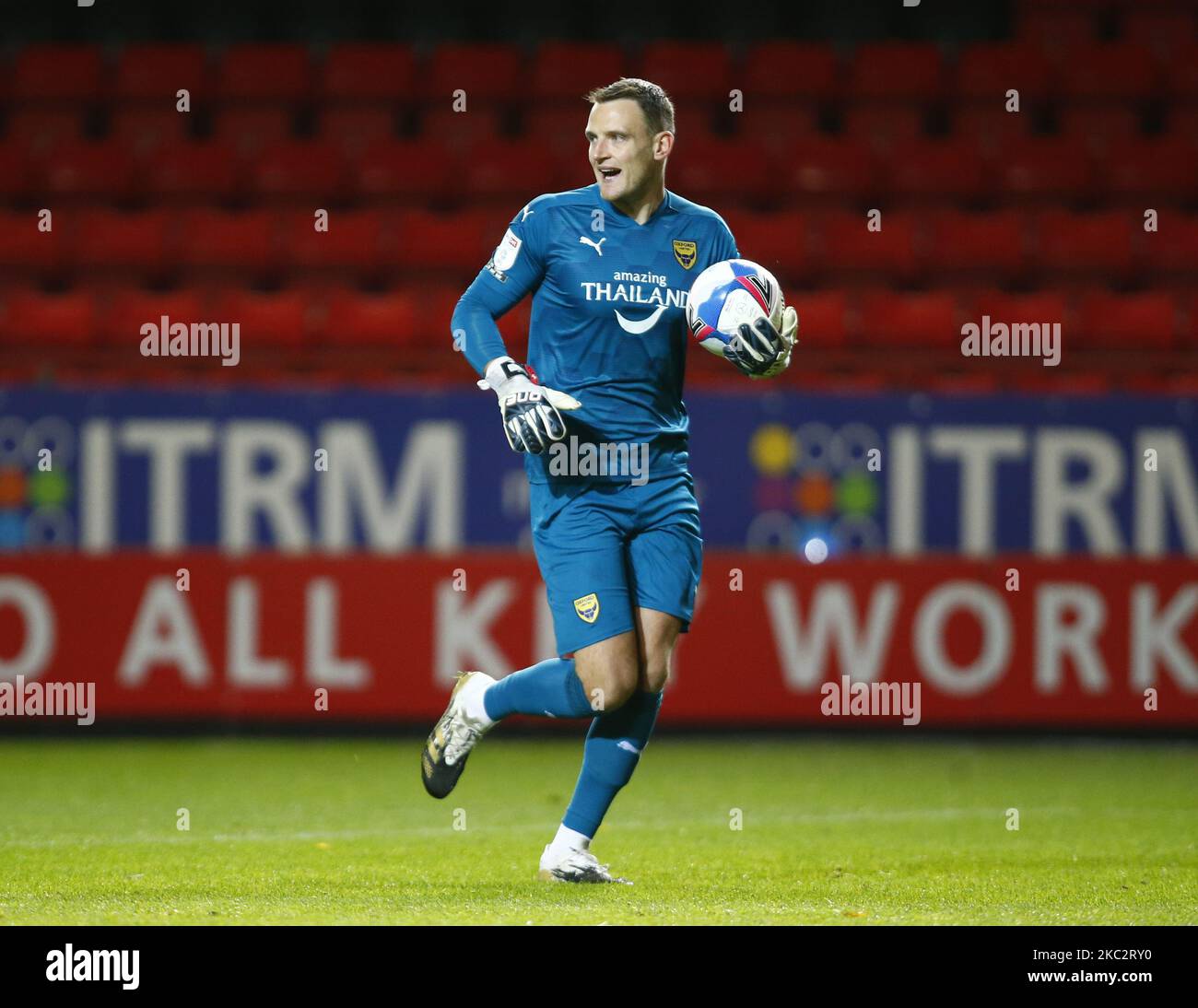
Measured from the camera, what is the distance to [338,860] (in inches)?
209

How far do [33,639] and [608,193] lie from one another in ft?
14.7

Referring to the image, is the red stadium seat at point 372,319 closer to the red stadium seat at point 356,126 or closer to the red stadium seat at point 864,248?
the red stadium seat at point 356,126

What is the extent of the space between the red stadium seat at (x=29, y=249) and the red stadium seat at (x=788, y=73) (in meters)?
4.32

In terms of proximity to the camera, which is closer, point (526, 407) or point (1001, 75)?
point (526, 407)

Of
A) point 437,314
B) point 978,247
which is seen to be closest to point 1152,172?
point 978,247

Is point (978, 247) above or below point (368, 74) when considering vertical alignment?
below

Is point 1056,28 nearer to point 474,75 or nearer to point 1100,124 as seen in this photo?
point 1100,124

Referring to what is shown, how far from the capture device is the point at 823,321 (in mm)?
9531

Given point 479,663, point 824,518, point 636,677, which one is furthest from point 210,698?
point 636,677

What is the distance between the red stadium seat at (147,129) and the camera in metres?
11.0

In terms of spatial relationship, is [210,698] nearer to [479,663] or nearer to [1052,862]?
[479,663]

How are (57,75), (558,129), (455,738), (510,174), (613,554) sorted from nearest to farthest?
(613,554)
(455,738)
(510,174)
(558,129)
(57,75)

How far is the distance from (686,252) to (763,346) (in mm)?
421

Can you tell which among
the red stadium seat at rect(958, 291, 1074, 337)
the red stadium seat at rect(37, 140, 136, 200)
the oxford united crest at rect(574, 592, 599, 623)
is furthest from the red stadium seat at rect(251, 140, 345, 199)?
the oxford united crest at rect(574, 592, 599, 623)
